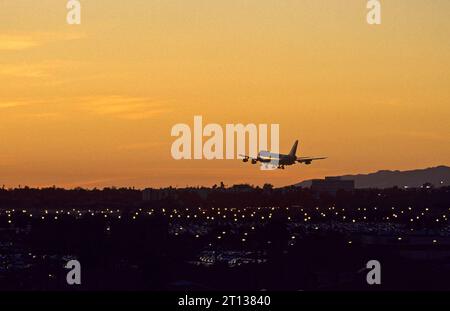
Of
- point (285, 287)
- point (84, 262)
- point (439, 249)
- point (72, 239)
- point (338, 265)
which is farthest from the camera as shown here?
point (72, 239)

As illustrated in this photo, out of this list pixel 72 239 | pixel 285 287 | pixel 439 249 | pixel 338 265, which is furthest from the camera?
pixel 72 239

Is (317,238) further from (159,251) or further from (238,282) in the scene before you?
(238,282)

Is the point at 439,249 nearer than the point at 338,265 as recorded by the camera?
No
